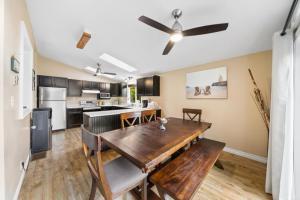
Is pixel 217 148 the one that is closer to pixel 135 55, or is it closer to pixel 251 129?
pixel 251 129

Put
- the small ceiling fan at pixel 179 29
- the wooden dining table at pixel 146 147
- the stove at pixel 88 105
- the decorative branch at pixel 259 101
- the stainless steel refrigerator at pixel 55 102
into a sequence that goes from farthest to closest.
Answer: the stove at pixel 88 105, the stainless steel refrigerator at pixel 55 102, the decorative branch at pixel 259 101, the small ceiling fan at pixel 179 29, the wooden dining table at pixel 146 147

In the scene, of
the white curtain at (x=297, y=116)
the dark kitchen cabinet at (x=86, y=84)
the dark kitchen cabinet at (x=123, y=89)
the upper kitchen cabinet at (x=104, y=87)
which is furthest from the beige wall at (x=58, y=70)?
the white curtain at (x=297, y=116)

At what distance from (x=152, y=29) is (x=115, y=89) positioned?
4866 millimetres

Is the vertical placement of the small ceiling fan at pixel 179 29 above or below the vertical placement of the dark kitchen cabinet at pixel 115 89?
above

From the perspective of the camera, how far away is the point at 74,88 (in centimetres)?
511

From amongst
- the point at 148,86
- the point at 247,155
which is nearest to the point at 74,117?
the point at 148,86

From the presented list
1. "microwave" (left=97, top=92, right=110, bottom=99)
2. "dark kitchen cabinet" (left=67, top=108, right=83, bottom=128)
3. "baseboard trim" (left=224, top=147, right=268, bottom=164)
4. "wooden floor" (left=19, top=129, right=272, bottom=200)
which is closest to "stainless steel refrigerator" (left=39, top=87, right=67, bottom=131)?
"dark kitchen cabinet" (left=67, top=108, right=83, bottom=128)

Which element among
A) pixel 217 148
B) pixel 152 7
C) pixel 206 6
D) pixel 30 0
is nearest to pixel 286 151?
pixel 217 148

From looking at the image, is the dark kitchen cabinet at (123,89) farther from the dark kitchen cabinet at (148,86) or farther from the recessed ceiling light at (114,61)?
the dark kitchen cabinet at (148,86)

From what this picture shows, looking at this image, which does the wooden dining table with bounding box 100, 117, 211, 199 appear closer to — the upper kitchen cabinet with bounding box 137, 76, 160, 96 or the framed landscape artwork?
the framed landscape artwork

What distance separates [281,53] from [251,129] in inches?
66.0

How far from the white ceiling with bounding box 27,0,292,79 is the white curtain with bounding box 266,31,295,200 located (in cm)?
50

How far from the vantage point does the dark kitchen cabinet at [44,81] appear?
4184 mm

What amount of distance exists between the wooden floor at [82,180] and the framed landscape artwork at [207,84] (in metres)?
1.51
